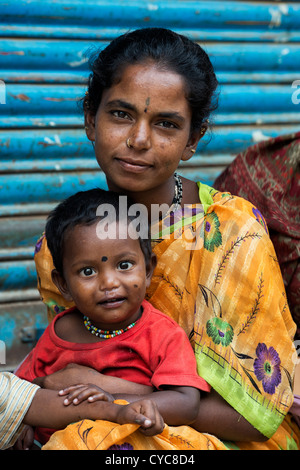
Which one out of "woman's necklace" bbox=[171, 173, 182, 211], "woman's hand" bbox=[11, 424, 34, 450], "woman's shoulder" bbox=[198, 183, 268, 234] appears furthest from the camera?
"woman's necklace" bbox=[171, 173, 182, 211]

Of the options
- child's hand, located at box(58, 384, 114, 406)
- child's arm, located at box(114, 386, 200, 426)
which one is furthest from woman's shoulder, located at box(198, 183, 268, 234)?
child's hand, located at box(58, 384, 114, 406)

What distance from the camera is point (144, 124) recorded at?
2012 millimetres

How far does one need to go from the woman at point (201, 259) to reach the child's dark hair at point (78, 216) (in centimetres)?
11

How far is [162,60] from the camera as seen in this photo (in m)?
2.03

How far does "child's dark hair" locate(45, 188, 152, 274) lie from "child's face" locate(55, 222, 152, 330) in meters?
0.03

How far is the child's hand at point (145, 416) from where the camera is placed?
1.59 m

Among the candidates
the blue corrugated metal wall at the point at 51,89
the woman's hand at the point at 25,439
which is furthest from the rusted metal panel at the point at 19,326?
the woman's hand at the point at 25,439

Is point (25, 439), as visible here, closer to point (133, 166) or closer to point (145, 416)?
point (145, 416)

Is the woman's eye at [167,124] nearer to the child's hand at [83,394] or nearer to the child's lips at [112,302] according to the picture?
the child's lips at [112,302]

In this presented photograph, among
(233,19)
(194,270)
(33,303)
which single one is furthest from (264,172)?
(33,303)

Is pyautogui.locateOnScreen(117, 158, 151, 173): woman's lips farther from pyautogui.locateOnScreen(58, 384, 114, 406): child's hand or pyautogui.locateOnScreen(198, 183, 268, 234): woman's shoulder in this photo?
pyautogui.locateOnScreen(58, 384, 114, 406): child's hand

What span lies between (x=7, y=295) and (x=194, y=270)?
4.97ft

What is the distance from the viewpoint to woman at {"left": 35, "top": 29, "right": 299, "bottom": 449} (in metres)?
1.94

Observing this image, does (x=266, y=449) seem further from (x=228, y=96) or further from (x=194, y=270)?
(x=228, y=96)
